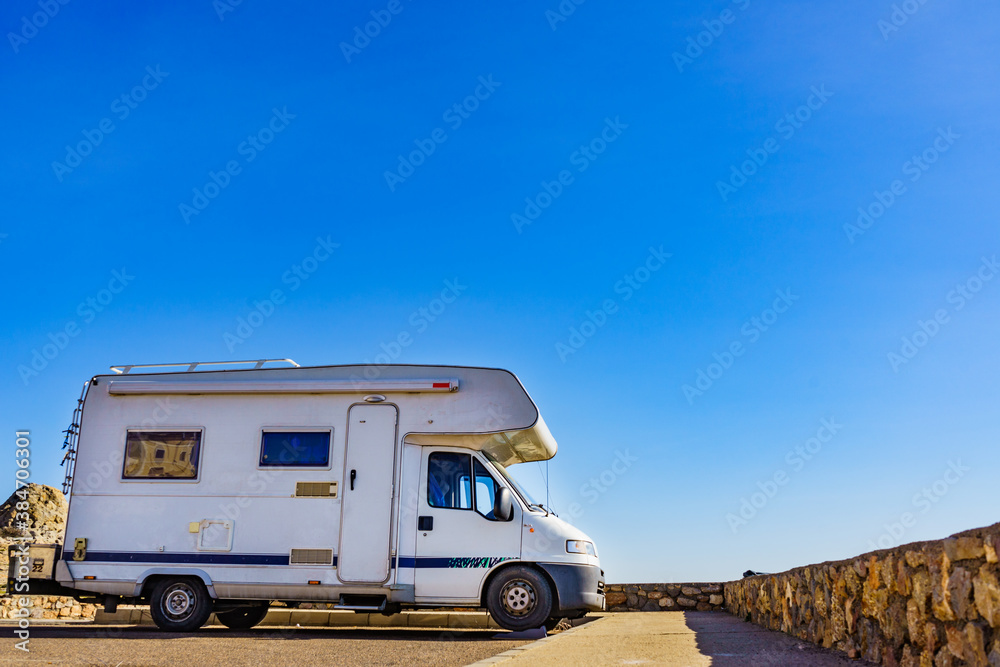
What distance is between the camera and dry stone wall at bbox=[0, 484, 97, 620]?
1462 cm

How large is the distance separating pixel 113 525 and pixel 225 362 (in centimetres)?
239

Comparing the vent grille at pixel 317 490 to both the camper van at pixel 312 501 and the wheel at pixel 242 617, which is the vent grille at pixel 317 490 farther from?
the wheel at pixel 242 617

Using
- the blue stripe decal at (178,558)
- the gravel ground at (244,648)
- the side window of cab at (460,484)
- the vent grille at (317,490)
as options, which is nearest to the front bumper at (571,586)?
the gravel ground at (244,648)

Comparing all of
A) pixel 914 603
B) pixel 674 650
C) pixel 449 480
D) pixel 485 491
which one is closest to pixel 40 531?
pixel 449 480

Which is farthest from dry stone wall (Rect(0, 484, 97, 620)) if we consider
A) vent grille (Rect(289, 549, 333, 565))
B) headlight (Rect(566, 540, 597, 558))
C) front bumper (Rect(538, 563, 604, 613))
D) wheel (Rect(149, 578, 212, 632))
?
headlight (Rect(566, 540, 597, 558))

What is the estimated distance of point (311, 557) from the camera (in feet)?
32.5

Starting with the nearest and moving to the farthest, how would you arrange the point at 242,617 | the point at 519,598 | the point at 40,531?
the point at 519,598, the point at 242,617, the point at 40,531

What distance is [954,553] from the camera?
4.07 meters

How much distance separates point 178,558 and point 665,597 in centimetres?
962

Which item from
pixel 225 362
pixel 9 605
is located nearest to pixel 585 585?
pixel 225 362

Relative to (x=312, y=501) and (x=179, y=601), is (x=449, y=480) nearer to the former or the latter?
(x=312, y=501)

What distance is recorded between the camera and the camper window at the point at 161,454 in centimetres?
1037

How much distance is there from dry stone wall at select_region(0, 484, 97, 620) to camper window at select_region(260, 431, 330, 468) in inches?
186

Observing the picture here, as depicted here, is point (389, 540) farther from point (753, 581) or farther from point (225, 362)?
point (753, 581)
